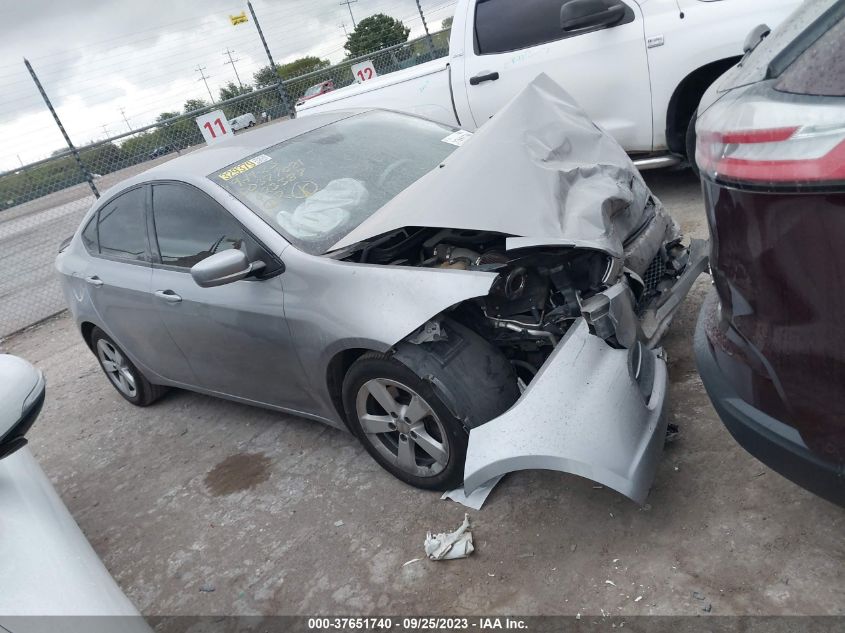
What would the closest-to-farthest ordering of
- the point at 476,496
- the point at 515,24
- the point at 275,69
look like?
1. the point at 476,496
2. the point at 515,24
3. the point at 275,69

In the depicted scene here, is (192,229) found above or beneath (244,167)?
beneath

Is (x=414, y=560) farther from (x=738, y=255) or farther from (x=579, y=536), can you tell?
(x=738, y=255)

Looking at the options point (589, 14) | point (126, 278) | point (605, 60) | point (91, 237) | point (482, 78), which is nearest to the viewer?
point (126, 278)

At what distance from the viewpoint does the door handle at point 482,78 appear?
20.1 feet

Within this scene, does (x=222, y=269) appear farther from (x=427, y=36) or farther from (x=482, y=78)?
(x=427, y=36)

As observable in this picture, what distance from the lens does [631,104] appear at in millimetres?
5527

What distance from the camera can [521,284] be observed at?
2936 mm

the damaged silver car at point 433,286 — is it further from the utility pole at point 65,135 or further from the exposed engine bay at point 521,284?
the utility pole at point 65,135

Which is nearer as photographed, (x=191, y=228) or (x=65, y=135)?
(x=191, y=228)

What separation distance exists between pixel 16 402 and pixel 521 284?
1.87 meters

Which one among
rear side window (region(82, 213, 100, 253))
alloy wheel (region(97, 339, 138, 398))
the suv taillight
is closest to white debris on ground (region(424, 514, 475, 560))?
the suv taillight

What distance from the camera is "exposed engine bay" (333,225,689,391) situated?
2.86 meters

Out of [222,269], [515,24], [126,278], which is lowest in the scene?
[126,278]

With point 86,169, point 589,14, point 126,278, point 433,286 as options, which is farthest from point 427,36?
point 433,286
